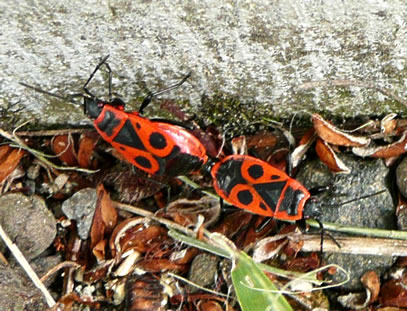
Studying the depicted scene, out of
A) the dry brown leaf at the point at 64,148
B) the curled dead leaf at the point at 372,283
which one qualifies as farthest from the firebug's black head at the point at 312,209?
the dry brown leaf at the point at 64,148

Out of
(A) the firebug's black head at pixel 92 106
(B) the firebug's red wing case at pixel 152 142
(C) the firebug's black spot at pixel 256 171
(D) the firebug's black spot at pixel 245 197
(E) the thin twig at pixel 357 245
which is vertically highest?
(A) the firebug's black head at pixel 92 106

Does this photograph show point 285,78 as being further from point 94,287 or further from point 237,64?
point 94,287

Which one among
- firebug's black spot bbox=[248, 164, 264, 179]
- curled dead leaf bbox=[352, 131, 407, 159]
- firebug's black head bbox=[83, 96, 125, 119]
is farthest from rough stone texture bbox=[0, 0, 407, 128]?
firebug's black spot bbox=[248, 164, 264, 179]

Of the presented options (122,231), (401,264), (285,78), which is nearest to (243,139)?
(285,78)

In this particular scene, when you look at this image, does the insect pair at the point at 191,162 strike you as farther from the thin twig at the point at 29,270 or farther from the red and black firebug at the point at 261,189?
the thin twig at the point at 29,270

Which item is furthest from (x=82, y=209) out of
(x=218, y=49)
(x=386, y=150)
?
(x=386, y=150)

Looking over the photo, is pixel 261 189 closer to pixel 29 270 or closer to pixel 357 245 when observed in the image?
pixel 357 245

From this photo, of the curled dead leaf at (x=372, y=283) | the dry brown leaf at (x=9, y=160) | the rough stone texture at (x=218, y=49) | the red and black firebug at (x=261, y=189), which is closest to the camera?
the rough stone texture at (x=218, y=49)
